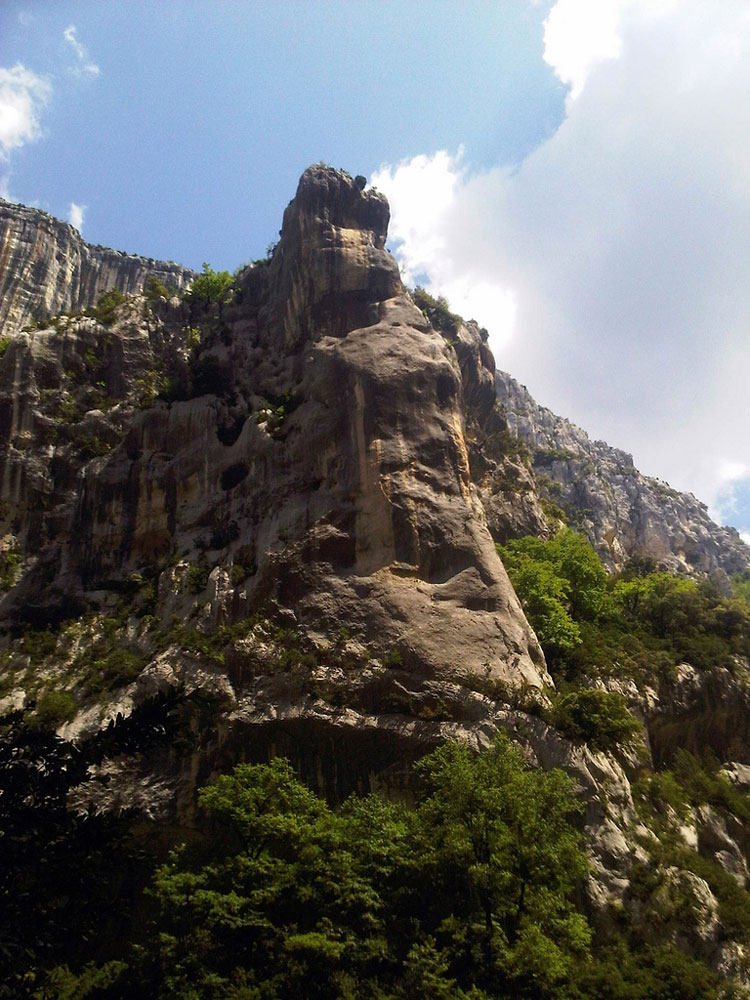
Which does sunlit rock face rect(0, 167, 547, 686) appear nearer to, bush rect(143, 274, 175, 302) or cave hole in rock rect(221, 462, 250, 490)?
cave hole in rock rect(221, 462, 250, 490)

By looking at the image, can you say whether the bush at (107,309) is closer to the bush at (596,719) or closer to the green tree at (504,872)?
the bush at (596,719)

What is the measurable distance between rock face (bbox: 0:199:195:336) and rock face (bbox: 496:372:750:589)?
37.0m

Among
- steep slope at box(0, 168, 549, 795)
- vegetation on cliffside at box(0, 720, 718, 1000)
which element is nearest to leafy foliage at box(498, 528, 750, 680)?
steep slope at box(0, 168, 549, 795)

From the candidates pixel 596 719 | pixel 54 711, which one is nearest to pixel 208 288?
pixel 54 711

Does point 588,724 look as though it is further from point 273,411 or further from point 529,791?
point 273,411

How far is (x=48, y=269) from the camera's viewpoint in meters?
62.4

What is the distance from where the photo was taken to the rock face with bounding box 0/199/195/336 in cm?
5897

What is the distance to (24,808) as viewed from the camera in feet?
23.7

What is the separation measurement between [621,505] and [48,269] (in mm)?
56681

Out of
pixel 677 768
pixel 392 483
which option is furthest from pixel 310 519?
pixel 677 768

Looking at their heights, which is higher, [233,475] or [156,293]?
[156,293]

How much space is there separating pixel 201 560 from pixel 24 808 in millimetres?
19416

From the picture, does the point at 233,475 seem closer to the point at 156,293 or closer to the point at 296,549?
the point at 296,549

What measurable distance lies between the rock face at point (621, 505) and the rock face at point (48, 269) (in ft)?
121
